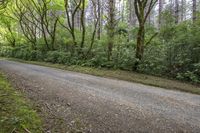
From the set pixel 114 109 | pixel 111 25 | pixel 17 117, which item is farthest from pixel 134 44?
pixel 17 117

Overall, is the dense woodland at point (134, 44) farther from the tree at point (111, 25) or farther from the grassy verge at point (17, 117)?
the grassy verge at point (17, 117)

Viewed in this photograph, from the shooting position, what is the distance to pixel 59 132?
4.36 metres

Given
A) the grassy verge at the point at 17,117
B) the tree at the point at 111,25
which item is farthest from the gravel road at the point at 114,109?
the tree at the point at 111,25

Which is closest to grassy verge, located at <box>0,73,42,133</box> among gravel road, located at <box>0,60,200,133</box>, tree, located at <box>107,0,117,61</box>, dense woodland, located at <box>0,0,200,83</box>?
gravel road, located at <box>0,60,200,133</box>

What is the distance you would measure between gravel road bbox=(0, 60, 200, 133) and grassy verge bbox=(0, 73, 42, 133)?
25 centimetres

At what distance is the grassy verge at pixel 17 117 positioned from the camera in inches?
168

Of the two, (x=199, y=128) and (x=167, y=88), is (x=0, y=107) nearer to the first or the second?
(x=199, y=128)

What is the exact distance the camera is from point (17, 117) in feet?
15.6

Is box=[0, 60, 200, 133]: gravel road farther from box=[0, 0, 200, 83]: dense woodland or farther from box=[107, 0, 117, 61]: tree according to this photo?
box=[107, 0, 117, 61]: tree

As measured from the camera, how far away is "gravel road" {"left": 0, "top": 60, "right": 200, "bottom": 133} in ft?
15.1

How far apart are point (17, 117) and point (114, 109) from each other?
2.33 metres

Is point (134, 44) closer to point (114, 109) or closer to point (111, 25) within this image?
point (111, 25)

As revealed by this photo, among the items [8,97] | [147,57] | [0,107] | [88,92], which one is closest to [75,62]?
[147,57]

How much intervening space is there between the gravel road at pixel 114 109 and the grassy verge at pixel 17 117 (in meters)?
0.25
